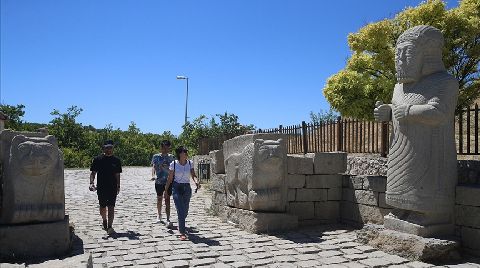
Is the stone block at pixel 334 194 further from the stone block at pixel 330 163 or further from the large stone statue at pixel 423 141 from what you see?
the large stone statue at pixel 423 141

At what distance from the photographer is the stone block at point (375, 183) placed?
7164 mm

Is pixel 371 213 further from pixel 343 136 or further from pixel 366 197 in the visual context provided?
pixel 343 136

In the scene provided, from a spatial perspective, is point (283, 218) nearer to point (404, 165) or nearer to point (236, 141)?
point (236, 141)

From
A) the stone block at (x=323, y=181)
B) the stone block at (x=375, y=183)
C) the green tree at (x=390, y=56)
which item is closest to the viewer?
the stone block at (x=375, y=183)

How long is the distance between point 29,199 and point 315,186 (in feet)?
17.4

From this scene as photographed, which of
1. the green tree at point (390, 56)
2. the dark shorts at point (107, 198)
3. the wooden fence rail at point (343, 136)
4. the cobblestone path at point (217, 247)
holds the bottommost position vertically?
the cobblestone path at point (217, 247)

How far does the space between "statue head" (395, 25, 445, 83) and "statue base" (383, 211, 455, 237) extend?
82.9 inches

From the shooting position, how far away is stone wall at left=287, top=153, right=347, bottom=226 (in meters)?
8.16

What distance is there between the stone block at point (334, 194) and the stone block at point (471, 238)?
9.52 ft

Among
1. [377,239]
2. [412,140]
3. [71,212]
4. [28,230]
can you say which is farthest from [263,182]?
[71,212]

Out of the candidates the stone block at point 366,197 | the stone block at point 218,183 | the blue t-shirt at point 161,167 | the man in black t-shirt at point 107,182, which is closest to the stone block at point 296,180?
the stone block at point 366,197

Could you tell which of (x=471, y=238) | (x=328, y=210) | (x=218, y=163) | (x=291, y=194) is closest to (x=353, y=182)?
(x=328, y=210)

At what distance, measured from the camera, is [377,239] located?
6.12 metres

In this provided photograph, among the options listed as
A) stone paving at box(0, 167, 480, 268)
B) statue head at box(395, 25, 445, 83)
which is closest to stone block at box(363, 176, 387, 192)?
stone paving at box(0, 167, 480, 268)
